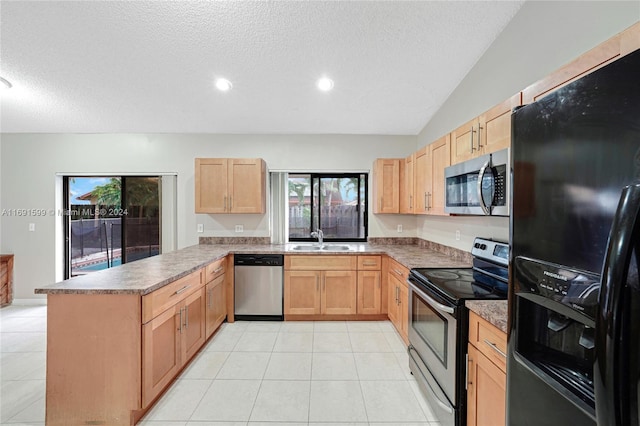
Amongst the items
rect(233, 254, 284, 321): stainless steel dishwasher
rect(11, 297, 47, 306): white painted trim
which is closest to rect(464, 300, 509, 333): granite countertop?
rect(233, 254, 284, 321): stainless steel dishwasher

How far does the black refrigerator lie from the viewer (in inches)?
19.6

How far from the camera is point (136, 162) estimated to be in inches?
155

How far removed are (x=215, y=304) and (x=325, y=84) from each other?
2.72m

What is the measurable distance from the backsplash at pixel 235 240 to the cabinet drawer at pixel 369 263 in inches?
56.4

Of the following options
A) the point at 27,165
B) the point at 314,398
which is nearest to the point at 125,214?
the point at 27,165

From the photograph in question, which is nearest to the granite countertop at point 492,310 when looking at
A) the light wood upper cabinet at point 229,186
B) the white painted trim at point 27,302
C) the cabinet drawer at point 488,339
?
the cabinet drawer at point 488,339

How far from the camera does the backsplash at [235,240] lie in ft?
13.0

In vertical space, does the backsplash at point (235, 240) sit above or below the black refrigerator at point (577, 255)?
below

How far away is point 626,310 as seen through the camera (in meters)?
0.49

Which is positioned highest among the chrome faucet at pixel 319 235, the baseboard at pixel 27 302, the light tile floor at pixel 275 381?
the chrome faucet at pixel 319 235

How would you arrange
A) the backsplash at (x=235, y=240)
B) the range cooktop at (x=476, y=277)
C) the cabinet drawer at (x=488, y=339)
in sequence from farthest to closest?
the backsplash at (x=235, y=240) → the range cooktop at (x=476, y=277) → the cabinet drawer at (x=488, y=339)

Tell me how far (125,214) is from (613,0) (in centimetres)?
531

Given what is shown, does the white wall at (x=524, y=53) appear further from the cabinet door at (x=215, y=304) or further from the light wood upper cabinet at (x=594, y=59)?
the cabinet door at (x=215, y=304)

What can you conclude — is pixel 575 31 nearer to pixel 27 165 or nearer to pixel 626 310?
pixel 626 310
